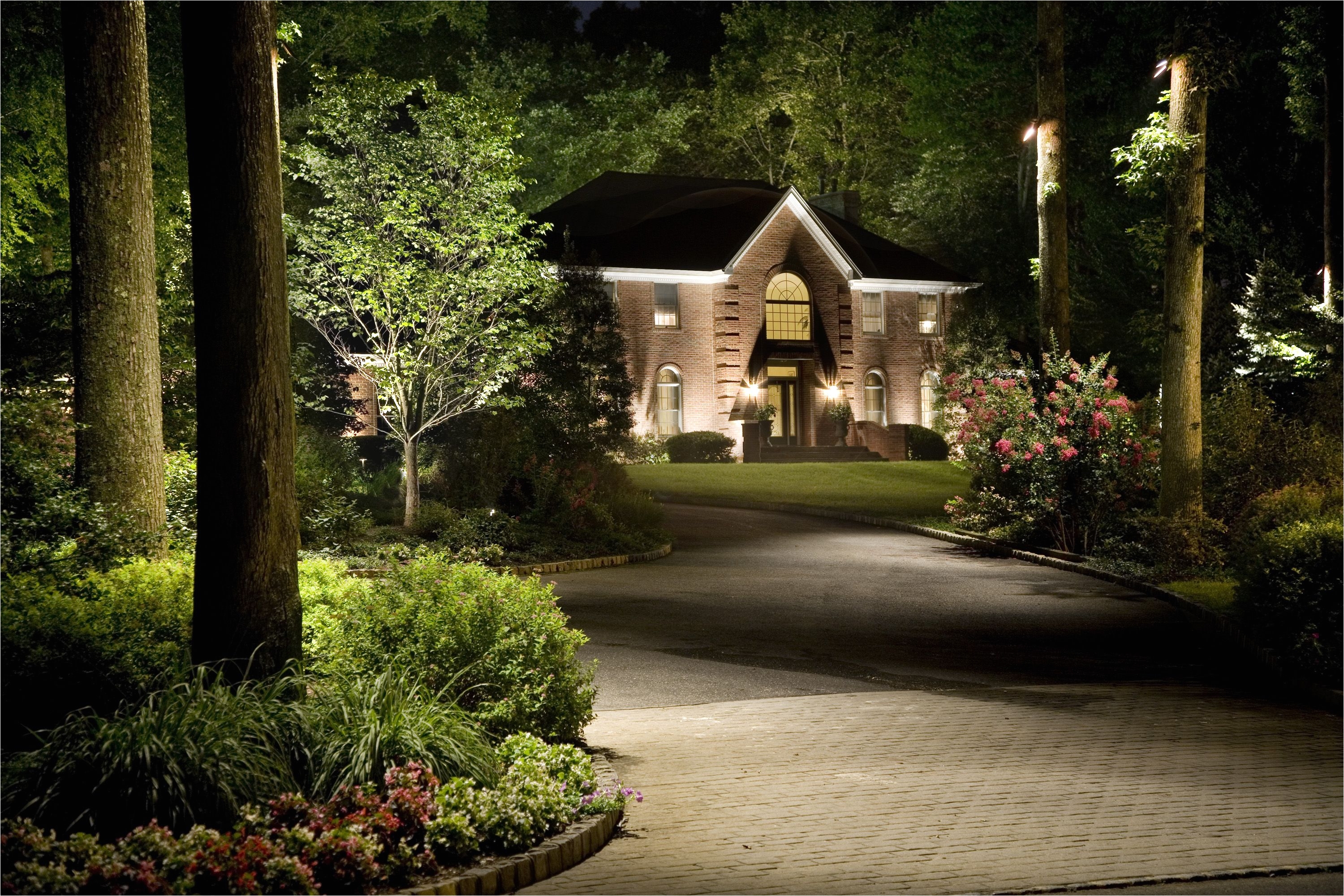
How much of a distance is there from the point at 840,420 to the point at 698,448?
632 centimetres

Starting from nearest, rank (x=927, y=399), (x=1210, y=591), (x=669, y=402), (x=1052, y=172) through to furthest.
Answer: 1. (x=1210, y=591)
2. (x=1052, y=172)
3. (x=669, y=402)
4. (x=927, y=399)

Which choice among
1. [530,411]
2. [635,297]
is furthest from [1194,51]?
[635,297]

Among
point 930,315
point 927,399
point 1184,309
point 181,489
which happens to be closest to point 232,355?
point 181,489

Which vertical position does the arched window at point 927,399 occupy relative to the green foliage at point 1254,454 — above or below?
above

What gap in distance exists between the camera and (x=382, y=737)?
6.45 meters

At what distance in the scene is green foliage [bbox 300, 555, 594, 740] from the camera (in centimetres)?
789

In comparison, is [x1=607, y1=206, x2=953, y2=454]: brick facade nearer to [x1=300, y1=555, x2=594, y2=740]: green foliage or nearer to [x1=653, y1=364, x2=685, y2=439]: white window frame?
[x1=653, y1=364, x2=685, y2=439]: white window frame

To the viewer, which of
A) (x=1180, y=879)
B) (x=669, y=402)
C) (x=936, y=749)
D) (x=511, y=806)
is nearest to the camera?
(x=1180, y=879)

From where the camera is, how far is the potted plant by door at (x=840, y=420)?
45281 mm

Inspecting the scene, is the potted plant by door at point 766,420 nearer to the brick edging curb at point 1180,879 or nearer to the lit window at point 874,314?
the lit window at point 874,314

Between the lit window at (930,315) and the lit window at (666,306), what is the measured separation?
10.1m

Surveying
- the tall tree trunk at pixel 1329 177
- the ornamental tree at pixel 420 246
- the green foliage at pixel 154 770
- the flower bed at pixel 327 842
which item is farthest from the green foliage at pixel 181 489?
the tall tree trunk at pixel 1329 177

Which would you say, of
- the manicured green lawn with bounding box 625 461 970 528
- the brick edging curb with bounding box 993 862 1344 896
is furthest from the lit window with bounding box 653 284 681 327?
the brick edging curb with bounding box 993 862 1344 896

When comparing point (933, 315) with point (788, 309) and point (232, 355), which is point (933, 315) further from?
point (232, 355)
